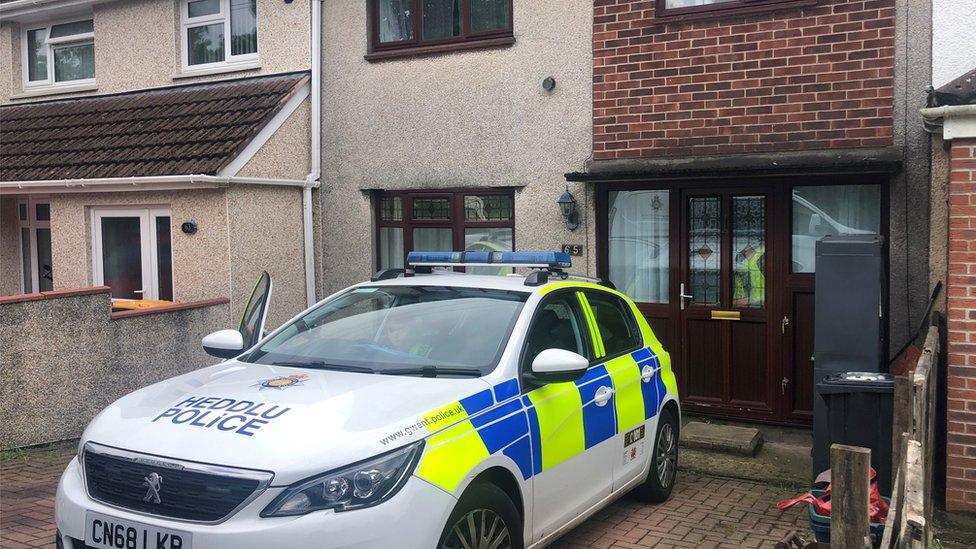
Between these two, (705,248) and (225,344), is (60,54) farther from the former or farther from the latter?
(705,248)

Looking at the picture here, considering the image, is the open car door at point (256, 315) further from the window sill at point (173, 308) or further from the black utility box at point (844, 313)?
the black utility box at point (844, 313)

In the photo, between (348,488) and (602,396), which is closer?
(348,488)

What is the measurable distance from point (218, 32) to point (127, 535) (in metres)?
8.70

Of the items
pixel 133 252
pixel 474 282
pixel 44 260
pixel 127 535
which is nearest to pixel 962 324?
pixel 474 282

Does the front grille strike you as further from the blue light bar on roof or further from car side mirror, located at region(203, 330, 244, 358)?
the blue light bar on roof

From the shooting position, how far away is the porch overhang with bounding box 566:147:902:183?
300 inches

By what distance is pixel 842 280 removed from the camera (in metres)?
6.55

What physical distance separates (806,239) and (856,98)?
1.29 m

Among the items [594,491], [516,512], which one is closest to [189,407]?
[516,512]

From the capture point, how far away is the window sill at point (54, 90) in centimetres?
1221

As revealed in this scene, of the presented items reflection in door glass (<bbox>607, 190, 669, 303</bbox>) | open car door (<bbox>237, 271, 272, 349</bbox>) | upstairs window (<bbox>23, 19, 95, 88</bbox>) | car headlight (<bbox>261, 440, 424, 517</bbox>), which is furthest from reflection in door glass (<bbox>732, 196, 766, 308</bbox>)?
upstairs window (<bbox>23, 19, 95, 88</bbox>)

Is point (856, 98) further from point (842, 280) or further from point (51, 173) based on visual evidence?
point (51, 173)

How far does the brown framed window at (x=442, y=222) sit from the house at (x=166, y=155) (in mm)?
915

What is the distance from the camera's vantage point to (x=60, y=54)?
12859mm
